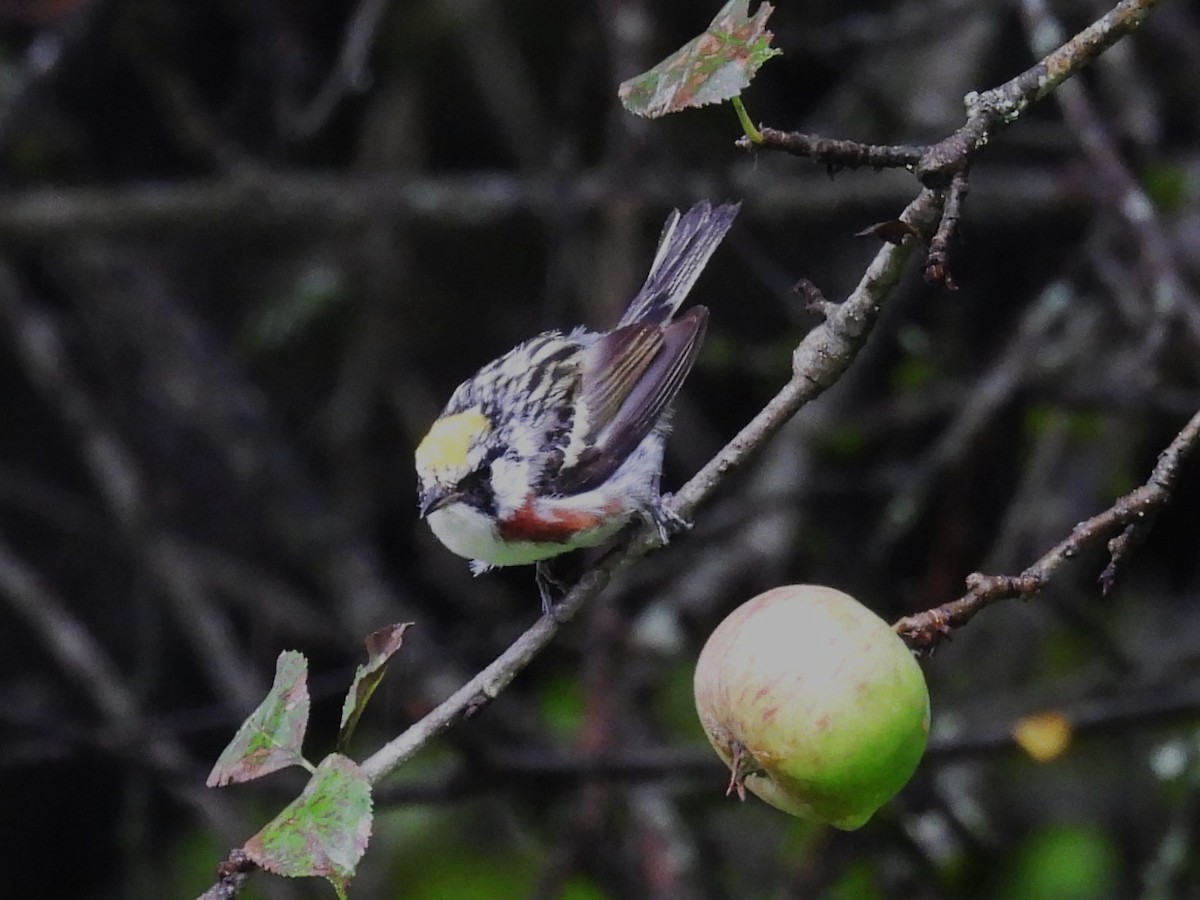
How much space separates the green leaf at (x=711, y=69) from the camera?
193 centimetres

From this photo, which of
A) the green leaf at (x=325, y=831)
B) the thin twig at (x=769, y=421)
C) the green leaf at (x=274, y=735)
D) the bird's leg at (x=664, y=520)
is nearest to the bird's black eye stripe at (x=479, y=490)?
Result: the bird's leg at (x=664, y=520)

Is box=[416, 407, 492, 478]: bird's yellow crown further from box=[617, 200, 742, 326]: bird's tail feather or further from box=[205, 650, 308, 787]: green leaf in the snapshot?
box=[205, 650, 308, 787]: green leaf

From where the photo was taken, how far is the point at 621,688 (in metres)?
4.88

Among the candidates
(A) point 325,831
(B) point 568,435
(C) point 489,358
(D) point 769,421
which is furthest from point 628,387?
(C) point 489,358

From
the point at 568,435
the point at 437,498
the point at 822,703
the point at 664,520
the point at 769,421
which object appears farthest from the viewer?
the point at 568,435

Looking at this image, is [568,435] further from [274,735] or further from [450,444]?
[274,735]

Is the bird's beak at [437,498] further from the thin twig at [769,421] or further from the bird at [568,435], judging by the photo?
the thin twig at [769,421]

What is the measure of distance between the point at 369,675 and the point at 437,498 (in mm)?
1246

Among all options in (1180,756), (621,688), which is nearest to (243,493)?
(621,688)

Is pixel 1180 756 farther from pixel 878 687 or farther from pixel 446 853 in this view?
pixel 446 853

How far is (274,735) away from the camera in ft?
6.91

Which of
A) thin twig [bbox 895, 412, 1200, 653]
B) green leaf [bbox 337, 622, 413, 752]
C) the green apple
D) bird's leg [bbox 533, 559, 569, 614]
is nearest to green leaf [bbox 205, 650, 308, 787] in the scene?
green leaf [bbox 337, 622, 413, 752]

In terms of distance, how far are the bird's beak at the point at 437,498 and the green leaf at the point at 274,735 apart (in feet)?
3.85

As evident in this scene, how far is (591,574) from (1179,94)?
4324mm
